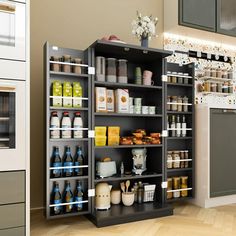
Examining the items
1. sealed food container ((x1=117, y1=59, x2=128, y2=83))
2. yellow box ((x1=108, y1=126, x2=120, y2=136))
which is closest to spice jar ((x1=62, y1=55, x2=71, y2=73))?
sealed food container ((x1=117, y1=59, x2=128, y2=83))

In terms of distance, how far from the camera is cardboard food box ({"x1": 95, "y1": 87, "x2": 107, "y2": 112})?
2785mm

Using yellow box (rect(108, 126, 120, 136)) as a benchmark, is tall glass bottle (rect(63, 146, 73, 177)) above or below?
below

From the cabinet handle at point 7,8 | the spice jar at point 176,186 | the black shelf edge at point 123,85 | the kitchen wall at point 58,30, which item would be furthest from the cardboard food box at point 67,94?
the spice jar at point 176,186

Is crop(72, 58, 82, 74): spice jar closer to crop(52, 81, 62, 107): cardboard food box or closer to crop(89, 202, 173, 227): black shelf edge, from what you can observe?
crop(52, 81, 62, 107): cardboard food box

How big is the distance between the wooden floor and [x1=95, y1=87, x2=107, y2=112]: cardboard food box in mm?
1176

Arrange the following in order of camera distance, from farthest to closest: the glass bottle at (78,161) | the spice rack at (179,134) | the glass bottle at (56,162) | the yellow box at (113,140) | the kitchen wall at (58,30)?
the spice rack at (179,134), the kitchen wall at (58,30), the yellow box at (113,140), the glass bottle at (78,161), the glass bottle at (56,162)

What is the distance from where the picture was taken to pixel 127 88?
311cm

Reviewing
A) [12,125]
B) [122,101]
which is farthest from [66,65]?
[12,125]

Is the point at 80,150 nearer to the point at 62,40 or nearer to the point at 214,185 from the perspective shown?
the point at 62,40

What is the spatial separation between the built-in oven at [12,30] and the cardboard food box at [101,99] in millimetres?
861

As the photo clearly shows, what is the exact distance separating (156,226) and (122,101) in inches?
52.3

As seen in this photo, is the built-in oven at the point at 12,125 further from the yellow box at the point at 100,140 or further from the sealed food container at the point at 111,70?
the sealed food container at the point at 111,70

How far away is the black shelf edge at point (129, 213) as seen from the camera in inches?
102

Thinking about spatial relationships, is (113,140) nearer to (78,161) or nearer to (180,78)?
(78,161)
